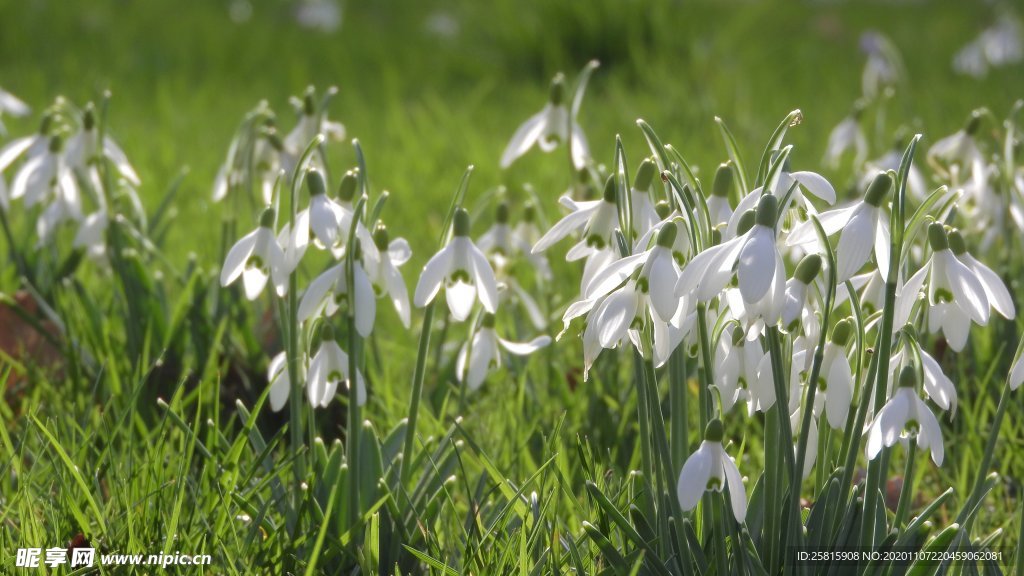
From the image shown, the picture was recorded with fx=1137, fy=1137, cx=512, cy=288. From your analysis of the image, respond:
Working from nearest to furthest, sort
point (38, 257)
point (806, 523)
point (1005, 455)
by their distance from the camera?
point (806, 523) < point (1005, 455) < point (38, 257)

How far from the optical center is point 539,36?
4797mm

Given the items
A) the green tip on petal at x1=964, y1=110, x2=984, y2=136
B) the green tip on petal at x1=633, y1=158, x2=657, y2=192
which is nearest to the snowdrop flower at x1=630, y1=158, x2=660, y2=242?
the green tip on petal at x1=633, y1=158, x2=657, y2=192

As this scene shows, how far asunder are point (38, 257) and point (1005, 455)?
1799 millimetres

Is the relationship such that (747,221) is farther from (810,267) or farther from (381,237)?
(381,237)

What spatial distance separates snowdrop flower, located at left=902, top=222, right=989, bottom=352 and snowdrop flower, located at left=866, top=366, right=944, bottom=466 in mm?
71

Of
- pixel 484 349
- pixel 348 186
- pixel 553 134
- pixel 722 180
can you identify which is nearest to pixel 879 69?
pixel 553 134

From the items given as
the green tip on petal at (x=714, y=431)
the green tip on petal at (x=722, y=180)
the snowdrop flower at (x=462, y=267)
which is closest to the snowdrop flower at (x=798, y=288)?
the green tip on petal at (x=714, y=431)

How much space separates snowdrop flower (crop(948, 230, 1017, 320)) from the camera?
1113 mm

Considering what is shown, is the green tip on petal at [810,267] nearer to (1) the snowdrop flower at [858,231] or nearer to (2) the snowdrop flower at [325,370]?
(1) the snowdrop flower at [858,231]

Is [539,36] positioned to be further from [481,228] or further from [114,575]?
[114,575]

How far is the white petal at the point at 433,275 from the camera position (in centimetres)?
129

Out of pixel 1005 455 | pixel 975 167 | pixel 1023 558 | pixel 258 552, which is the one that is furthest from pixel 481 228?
pixel 1023 558

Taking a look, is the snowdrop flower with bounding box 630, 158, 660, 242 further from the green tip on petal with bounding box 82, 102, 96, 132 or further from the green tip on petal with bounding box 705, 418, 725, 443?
the green tip on petal with bounding box 82, 102, 96, 132

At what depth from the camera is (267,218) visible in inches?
52.9
